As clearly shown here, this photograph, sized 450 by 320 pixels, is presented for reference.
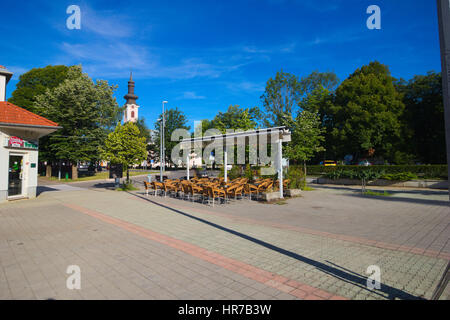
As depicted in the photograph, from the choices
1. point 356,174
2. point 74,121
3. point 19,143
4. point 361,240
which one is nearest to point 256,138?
point 361,240

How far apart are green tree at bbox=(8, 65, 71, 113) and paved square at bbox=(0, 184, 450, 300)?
3312cm

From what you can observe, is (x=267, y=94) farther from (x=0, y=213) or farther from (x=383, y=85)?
(x=0, y=213)

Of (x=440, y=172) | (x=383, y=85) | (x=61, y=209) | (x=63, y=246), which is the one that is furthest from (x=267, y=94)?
(x=63, y=246)

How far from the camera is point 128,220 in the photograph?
7988 millimetres

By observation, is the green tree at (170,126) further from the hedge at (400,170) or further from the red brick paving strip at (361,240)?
the red brick paving strip at (361,240)

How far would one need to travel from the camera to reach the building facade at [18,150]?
38.9ft

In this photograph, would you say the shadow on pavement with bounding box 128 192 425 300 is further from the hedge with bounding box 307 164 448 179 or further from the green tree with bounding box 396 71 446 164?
the green tree with bounding box 396 71 446 164

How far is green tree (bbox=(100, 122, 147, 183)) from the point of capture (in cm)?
1708

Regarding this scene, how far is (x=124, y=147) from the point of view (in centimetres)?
1716

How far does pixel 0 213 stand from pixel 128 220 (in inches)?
215

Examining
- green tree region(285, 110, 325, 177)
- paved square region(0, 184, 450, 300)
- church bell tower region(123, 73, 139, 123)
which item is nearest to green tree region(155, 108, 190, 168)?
church bell tower region(123, 73, 139, 123)

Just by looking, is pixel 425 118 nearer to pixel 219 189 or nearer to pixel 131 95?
pixel 219 189
